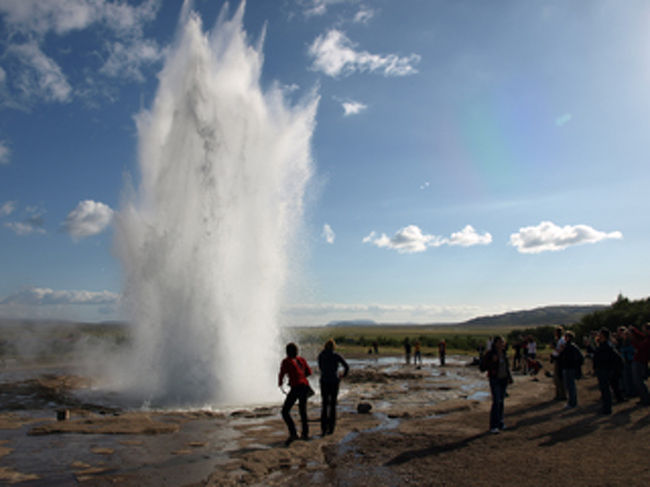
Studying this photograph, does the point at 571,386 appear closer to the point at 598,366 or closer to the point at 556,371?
the point at 598,366

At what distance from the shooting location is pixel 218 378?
1623 centimetres

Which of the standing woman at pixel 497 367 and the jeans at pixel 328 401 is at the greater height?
the standing woman at pixel 497 367

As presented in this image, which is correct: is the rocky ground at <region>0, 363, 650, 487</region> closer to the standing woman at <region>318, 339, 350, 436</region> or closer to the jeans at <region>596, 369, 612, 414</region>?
the jeans at <region>596, 369, 612, 414</region>

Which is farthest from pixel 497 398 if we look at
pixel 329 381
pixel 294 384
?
pixel 294 384

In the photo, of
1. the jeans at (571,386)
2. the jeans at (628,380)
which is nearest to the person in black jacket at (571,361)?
the jeans at (571,386)

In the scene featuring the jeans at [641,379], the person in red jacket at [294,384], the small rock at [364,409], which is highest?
the person in red jacket at [294,384]

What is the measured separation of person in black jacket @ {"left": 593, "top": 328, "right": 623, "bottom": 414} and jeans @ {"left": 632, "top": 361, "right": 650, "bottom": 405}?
1.13 metres

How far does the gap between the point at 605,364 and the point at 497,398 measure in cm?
342

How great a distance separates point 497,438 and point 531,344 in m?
15.0

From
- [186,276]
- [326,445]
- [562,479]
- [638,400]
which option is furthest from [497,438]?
[186,276]

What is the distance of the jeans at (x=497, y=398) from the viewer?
9.33 metres

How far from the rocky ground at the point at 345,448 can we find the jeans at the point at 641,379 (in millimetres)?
422

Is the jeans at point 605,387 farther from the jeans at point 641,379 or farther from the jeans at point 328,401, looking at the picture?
the jeans at point 328,401

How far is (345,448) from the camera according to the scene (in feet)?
27.3
